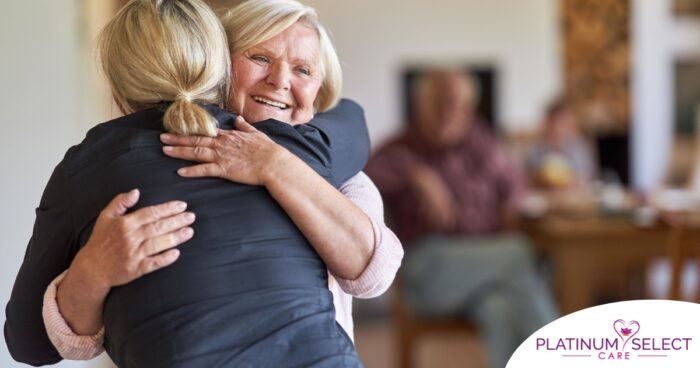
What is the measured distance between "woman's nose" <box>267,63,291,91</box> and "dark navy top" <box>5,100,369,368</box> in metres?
0.15

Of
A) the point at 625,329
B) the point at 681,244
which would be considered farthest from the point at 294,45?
the point at 681,244

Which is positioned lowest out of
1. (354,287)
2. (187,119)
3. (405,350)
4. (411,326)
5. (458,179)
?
(405,350)

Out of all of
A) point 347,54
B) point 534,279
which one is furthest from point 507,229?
point 347,54

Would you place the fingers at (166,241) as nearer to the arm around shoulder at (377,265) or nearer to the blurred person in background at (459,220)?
the arm around shoulder at (377,265)

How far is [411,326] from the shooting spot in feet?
10.4

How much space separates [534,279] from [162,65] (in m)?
2.39

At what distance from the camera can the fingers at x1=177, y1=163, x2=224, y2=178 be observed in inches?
37.1

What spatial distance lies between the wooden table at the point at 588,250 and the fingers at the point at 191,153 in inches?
90.5

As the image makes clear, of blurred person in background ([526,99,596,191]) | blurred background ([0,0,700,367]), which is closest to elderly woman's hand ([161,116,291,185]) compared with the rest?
blurred person in background ([526,99,596,191])

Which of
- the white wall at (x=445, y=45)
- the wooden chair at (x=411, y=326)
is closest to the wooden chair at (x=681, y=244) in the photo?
the wooden chair at (x=411, y=326)

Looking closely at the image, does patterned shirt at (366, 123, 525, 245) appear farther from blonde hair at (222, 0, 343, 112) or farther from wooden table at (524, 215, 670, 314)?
blonde hair at (222, 0, 343, 112)

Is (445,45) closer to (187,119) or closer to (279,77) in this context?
(279,77)

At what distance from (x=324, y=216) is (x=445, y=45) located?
4311 millimetres

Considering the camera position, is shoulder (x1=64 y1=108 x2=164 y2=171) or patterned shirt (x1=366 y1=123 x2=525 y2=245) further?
patterned shirt (x1=366 y1=123 x2=525 y2=245)
